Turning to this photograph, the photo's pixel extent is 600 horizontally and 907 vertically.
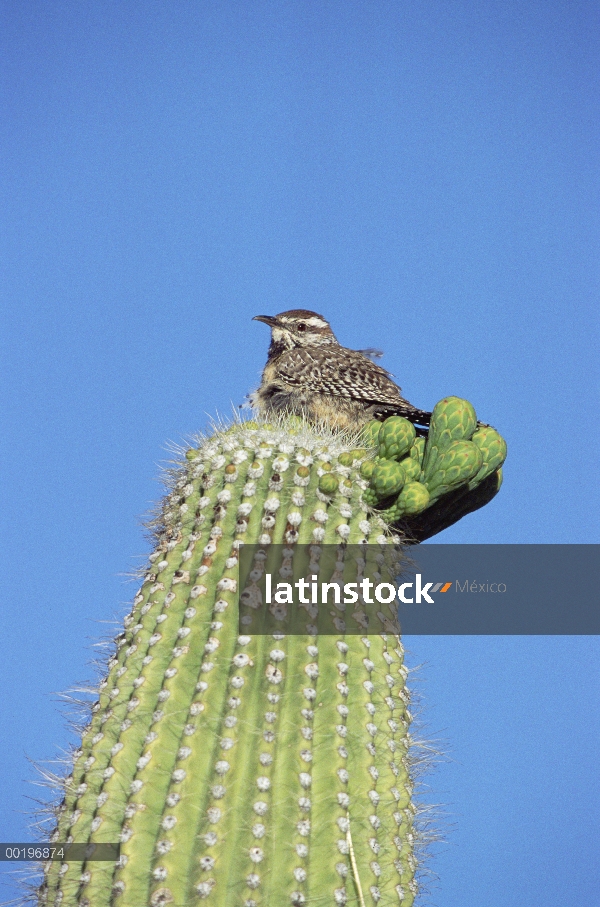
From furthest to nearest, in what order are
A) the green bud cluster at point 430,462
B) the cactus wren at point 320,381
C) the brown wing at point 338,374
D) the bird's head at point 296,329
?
the bird's head at point 296,329 → the brown wing at point 338,374 → the cactus wren at point 320,381 → the green bud cluster at point 430,462

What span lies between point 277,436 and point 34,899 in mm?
1985

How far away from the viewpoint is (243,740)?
331 centimetres

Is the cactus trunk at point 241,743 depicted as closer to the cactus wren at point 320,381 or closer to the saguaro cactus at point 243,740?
the saguaro cactus at point 243,740

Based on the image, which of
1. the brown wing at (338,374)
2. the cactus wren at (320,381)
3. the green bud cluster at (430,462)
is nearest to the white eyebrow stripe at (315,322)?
the cactus wren at (320,381)

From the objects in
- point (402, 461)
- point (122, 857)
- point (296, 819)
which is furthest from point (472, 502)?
point (122, 857)

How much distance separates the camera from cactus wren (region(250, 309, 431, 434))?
5.98 m


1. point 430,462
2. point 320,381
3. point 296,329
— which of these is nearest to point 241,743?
point 430,462

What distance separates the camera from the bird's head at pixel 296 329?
7633mm

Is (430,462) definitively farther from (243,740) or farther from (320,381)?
(320,381)

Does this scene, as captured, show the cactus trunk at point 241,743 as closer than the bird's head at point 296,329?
Yes

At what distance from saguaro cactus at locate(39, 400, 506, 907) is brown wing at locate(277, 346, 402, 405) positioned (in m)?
2.24

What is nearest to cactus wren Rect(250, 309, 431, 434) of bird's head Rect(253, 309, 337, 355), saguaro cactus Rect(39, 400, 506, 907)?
bird's head Rect(253, 309, 337, 355)

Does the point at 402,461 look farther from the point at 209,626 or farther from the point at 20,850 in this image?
the point at 20,850

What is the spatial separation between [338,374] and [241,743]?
143 inches
